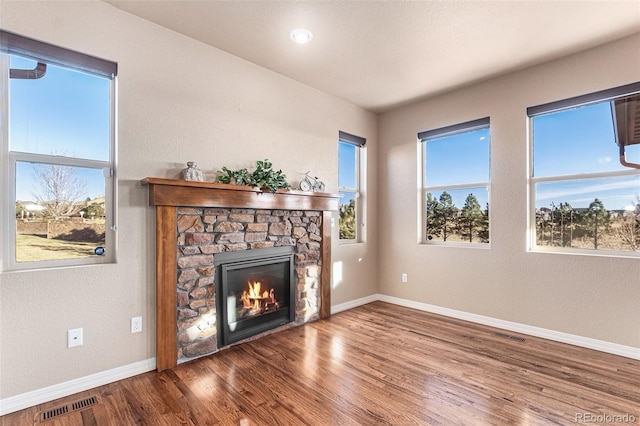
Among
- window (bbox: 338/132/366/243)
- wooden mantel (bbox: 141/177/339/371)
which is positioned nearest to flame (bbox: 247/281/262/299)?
wooden mantel (bbox: 141/177/339/371)

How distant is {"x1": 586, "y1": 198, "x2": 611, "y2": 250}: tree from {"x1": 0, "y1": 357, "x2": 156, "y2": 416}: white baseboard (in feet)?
13.9

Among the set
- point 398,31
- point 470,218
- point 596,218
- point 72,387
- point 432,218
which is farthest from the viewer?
point 432,218

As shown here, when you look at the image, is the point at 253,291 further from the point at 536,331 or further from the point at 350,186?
the point at 536,331

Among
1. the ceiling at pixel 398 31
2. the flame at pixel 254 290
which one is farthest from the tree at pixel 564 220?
the flame at pixel 254 290

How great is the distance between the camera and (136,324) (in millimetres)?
2463

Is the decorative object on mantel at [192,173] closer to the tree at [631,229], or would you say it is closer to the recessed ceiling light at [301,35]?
the recessed ceiling light at [301,35]

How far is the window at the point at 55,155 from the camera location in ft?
6.74

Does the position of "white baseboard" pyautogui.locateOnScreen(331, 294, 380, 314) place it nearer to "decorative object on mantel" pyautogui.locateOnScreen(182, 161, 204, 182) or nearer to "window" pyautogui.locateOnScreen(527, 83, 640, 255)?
"window" pyautogui.locateOnScreen(527, 83, 640, 255)

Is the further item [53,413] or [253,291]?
[253,291]

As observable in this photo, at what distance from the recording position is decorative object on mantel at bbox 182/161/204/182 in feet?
8.67

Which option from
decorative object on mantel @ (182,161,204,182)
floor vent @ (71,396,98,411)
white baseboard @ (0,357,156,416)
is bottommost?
floor vent @ (71,396,98,411)

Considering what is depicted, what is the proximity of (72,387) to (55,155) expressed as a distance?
5.50ft

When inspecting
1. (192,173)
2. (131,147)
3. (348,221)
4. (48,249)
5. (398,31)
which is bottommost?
(48,249)
